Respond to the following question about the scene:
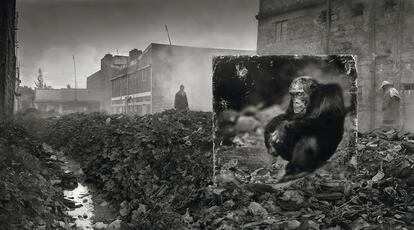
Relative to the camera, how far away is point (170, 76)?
26.8 m

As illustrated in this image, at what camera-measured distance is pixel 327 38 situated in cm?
1816

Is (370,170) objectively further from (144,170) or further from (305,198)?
(144,170)

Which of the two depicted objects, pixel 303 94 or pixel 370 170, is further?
pixel 370 170

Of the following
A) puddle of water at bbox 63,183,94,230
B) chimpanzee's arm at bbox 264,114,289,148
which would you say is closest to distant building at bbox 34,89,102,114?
puddle of water at bbox 63,183,94,230

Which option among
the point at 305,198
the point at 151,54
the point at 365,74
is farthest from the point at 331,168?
the point at 151,54

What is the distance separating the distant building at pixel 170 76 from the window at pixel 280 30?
833 centimetres

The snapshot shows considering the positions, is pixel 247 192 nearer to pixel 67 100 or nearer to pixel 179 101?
pixel 179 101

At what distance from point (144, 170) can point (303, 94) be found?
9.14 ft

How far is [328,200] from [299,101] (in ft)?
3.90

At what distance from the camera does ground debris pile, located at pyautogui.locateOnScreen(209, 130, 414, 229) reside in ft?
12.6

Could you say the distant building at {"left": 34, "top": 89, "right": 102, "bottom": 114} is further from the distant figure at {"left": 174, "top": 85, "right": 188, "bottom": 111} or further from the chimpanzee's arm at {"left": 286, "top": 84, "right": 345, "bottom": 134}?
the chimpanzee's arm at {"left": 286, "top": 84, "right": 345, "bottom": 134}

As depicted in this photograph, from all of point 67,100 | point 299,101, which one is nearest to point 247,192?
point 299,101

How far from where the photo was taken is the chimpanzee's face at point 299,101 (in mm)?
4652

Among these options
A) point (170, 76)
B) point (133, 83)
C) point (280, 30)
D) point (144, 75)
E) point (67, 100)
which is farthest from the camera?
A: point (67, 100)
